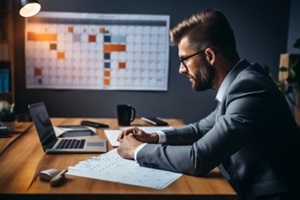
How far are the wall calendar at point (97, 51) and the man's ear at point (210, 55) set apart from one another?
172cm

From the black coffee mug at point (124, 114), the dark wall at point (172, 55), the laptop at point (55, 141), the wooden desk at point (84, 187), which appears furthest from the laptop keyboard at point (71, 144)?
the dark wall at point (172, 55)

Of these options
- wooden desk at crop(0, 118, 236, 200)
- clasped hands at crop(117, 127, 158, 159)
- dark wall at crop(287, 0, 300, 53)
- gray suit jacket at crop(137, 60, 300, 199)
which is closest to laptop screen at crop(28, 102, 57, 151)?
wooden desk at crop(0, 118, 236, 200)

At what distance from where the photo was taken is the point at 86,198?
0.88 m

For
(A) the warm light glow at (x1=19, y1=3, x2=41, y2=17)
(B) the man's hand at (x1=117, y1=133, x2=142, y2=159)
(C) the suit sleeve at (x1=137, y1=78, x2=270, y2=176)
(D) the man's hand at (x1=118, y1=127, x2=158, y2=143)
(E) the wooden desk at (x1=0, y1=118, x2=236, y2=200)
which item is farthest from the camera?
(A) the warm light glow at (x1=19, y1=3, x2=41, y2=17)

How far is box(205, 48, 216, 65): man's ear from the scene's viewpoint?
1.29 meters

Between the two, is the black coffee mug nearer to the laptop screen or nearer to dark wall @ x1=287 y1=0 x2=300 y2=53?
the laptop screen

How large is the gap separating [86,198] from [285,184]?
0.68m

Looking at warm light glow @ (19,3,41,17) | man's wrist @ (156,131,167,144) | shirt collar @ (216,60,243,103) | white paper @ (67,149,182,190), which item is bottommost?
white paper @ (67,149,182,190)

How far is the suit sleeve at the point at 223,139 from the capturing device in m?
1.03

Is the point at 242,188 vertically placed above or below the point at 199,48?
below

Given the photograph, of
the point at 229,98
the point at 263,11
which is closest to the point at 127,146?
the point at 229,98

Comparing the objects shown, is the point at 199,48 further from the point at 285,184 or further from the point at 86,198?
the point at 86,198

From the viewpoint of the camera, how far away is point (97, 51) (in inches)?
118

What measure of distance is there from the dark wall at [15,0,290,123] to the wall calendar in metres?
0.06
